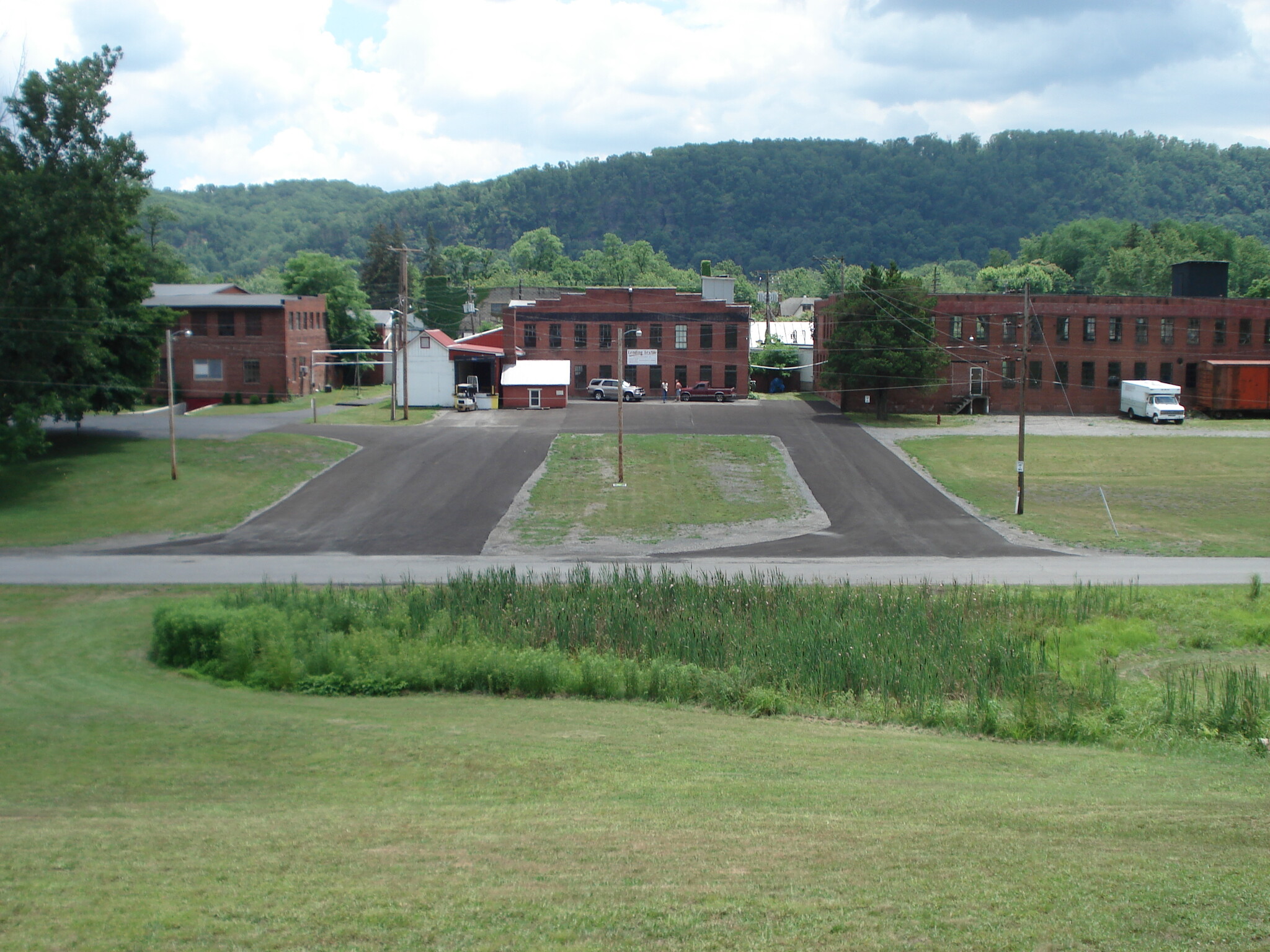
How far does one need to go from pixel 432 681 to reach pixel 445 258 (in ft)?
517

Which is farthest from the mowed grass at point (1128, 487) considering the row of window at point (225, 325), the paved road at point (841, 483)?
the row of window at point (225, 325)

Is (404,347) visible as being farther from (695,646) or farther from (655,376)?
(695,646)

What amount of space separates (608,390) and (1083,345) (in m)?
32.4

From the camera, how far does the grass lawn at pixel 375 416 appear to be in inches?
2383

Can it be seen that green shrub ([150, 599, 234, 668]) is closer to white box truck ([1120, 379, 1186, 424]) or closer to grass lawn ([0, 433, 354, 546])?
grass lawn ([0, 433, 354, 546])

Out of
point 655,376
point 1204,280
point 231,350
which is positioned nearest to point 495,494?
point 655,376

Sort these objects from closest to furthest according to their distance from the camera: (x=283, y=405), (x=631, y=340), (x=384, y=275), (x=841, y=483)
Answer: (x=841, y=483)
(x=283, y=405)
(x=631, y=340)
(x=384, y=275)

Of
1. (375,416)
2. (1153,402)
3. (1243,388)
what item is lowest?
(375,416)

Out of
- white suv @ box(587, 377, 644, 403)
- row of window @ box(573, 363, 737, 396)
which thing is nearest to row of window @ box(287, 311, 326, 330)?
row of window @ box(573, 363, 737, 396)

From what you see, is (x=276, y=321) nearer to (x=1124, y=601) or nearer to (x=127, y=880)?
(x=1124, y=601)

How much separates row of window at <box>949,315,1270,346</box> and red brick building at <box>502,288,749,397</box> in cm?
1515

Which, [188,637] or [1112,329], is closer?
[188,637]

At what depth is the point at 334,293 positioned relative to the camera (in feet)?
300

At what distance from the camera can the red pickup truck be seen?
72312 millimetres
